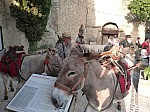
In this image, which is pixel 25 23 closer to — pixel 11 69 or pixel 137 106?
pixel 11 69

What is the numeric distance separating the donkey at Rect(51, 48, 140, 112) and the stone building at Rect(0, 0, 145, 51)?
23.6 ft

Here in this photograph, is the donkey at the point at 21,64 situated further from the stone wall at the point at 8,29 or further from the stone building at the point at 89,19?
the stone building at the point at 89,19

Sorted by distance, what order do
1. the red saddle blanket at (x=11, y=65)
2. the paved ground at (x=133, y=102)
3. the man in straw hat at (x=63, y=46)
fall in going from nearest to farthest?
the red saddle blanket at (x=11, y=65)
the paved ground at (x=133, y=102)
the man in straw hat at (x=63, y=46)

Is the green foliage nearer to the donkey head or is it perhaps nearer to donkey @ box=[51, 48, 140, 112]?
donkey @ box=[51, 48, 140, 112]

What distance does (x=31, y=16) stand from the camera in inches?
360

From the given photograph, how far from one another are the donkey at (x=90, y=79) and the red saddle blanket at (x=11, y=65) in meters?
2.34

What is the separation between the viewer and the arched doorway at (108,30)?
18.7 meters

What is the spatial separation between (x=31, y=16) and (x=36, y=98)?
6.93 m

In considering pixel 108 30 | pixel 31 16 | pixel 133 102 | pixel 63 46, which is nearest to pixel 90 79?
pixel 63 46

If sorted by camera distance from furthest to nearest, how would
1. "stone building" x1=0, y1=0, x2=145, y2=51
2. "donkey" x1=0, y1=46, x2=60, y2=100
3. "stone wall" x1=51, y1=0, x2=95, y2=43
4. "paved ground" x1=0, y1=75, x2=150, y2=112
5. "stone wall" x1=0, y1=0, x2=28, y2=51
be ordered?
"stone wall" x1=51, y1=0, x2=95, y2=43 < "stone building" x1=0, y1=0, x2=145, y2=51 < "stone wall" x1=0, y1=0, x2=28, y2=51 < "paved ground" x1=0, y1=75, x2=150, y2=112 < "donkey" x1=0, y1=46, x2=60, y2=100

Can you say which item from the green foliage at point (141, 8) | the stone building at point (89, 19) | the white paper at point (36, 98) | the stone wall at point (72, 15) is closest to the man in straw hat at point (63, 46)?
the white paper at point (36, 98)

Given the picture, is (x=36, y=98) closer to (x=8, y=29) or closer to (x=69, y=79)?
(x=69, y=79)

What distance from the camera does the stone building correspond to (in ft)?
37.4

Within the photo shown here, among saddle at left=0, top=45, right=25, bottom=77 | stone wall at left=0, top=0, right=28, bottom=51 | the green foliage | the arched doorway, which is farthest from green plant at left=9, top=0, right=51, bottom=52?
the arched doorway
